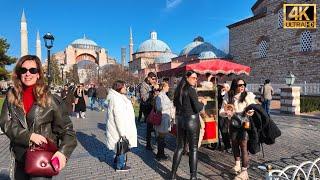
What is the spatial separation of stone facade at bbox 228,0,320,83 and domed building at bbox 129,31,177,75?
42.3m

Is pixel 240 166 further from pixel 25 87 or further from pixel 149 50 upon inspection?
pixel 149 50

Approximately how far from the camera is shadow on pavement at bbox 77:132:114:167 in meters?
7.52

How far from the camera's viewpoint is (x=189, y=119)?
5.39 metres

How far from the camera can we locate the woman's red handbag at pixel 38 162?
2.74 metres

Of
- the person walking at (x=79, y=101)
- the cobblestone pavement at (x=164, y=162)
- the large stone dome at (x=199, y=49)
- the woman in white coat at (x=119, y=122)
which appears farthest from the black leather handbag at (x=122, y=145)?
the large stone dome at (x=199, y=49)

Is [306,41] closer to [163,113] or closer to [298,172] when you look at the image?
[163,113]

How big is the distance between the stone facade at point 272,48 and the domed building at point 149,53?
4225 centimetres

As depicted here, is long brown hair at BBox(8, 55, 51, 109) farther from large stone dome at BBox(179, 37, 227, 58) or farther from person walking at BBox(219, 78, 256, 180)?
large stone dome at BBox(179, 37, 227, 58)

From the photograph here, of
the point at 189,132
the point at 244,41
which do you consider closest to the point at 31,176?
the point at 189,132

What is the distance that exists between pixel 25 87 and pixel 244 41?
117ft

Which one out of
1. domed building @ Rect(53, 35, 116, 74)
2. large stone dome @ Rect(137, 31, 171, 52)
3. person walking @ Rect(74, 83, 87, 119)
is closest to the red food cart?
person walking @ Rect(74, 83, 87, 119)

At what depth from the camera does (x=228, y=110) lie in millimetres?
5914

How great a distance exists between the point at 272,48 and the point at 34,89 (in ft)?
106

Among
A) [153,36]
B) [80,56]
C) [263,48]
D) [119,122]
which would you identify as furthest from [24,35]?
[119,122]
